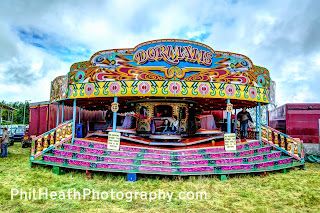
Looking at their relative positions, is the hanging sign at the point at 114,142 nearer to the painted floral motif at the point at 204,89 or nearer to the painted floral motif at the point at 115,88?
the painted floral motif at the point at 115,88

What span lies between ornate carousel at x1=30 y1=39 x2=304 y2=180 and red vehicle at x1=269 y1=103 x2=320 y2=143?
311 cm

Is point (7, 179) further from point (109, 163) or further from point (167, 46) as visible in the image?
point (167, 46)

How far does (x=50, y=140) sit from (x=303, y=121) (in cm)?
1363

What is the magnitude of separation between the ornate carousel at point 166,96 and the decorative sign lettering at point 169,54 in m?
0.04

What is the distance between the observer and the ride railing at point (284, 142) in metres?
9.17

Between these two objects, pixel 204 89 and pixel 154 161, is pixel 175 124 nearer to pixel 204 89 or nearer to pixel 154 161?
pixel 204 89

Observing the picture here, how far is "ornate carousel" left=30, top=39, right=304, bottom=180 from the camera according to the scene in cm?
753

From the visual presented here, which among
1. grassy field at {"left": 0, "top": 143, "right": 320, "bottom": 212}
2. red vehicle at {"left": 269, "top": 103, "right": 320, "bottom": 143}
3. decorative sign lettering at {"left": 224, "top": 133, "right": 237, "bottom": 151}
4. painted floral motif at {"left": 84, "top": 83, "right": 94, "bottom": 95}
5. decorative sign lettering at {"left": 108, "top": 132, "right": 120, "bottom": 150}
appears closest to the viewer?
grassy field at {"left": 0, "top": 143, "right": 320, "bottom": 212}

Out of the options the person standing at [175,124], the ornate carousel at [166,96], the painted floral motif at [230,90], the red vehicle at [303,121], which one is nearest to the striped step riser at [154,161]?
the ornate carousel at [166,96]

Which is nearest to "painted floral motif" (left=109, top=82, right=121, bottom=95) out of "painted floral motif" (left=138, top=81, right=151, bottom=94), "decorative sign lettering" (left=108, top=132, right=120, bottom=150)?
"painted floral motif" (left=138, top=81, right=151, bottom=94)

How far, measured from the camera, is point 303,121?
1205 centimetres

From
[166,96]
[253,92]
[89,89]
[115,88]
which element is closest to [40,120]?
[89,89]

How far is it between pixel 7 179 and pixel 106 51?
6.18 meters

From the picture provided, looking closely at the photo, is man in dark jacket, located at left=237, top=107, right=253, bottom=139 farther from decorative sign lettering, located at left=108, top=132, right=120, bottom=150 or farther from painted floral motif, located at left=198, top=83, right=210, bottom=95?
decorative sign lettering, located at left=108, top=132, right=120, bottom=150
